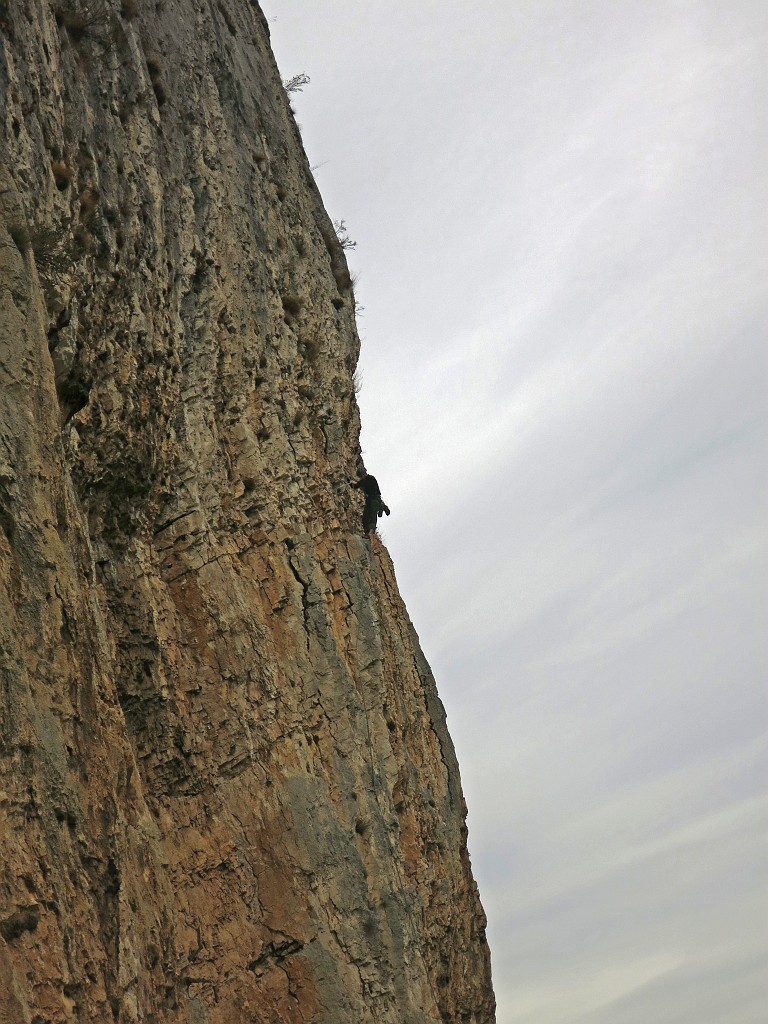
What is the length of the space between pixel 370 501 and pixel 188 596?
4.34 meters

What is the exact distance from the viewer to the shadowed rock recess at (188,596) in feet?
21.3

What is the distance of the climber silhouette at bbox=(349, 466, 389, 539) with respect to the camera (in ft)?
44.6

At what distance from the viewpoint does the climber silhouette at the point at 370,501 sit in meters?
13.6

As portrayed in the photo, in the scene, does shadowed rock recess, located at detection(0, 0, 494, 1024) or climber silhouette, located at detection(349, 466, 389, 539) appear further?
climber silhouette, located at detection(349, 466, 389, 539)

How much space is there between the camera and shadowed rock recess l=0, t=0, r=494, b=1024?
21.3 ft

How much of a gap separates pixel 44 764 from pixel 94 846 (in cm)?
68

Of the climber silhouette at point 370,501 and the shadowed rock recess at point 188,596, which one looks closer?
the shadowed rock recess at point 188,596

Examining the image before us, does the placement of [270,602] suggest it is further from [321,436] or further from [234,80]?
[234,80]

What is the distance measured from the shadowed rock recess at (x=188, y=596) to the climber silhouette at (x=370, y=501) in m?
0.42

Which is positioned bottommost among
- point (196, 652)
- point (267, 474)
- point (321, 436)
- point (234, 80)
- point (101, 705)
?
point (101, 705)

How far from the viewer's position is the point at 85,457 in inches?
348

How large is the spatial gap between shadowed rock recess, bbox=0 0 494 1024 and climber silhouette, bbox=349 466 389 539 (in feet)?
1.36

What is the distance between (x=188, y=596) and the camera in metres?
9.77

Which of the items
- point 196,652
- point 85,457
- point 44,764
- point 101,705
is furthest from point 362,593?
point 44,764
